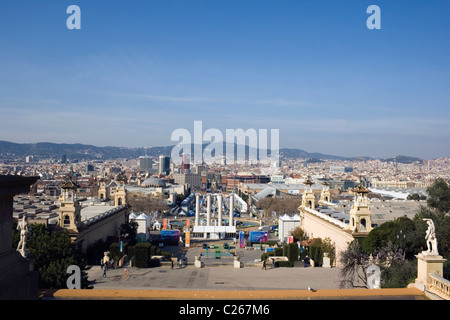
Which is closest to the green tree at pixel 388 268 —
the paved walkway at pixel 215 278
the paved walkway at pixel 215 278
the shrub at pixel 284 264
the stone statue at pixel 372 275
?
the stone statue at pixel 372 275

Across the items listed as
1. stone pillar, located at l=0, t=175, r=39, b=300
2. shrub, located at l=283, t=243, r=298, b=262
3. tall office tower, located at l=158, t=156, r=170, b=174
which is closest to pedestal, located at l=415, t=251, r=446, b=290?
stone pillar, located at l=0, t=175, r=39, b=300

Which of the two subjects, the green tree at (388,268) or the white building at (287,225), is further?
the white building at (287,225)

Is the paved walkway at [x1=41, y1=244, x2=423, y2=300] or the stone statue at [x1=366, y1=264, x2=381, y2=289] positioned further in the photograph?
the paved walkway at [x1=41, y1=244, x2=423, y2=300]

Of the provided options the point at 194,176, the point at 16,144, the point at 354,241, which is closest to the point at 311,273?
the point at 354,241

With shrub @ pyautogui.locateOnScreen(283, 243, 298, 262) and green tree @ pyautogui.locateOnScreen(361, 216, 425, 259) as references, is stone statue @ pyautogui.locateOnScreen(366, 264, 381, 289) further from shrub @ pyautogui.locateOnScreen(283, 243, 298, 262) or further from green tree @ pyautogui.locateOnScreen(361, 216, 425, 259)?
shrub @ pyautogui.locateOnScreen(283, 243, 298, 262)

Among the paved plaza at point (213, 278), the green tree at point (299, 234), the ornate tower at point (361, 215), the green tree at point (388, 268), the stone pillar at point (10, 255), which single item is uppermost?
the stone pillar at point (10, 255)

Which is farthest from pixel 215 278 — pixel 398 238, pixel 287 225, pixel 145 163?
pixel 145 163

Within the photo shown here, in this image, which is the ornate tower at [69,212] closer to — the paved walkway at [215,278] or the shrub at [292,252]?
the paved walkway at [215,278]

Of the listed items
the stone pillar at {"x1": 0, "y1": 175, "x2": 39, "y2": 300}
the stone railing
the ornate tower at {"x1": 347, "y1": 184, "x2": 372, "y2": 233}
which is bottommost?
the ornate tower at {"x1": 347, "y1": 184, "x2": 372, "y2": 233}

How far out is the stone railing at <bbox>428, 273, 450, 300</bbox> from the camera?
6.81m

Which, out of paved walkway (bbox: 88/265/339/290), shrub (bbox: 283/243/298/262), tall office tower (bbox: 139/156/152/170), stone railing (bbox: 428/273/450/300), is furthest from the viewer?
tall office tower (bbox: 139/156/152/170)

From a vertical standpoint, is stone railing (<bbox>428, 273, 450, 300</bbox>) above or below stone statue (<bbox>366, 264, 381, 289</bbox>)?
above

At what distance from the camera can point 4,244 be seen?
422 centimetres

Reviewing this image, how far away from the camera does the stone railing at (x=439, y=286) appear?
6813mm
